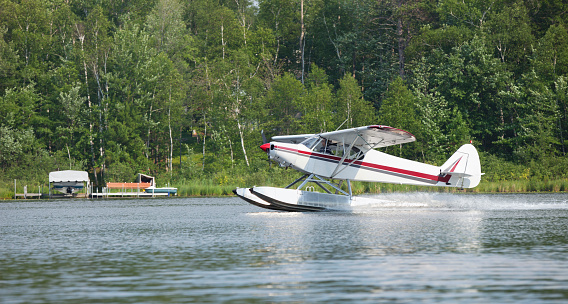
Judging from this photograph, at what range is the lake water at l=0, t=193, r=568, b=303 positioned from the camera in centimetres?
752

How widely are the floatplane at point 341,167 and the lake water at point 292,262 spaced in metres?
3.21

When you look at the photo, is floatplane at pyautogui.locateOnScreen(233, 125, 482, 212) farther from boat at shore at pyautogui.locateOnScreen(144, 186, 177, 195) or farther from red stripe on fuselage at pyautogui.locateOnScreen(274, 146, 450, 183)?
boat at shore at pyautogui.locateOnScreen(144, 186, 177, 195)

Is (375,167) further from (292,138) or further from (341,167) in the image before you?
(292,138)

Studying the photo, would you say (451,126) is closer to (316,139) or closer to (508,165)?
(508,165)

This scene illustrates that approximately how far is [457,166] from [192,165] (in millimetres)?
26731

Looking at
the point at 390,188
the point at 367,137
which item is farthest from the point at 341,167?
the point at 390,188

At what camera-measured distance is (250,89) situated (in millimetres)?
49750

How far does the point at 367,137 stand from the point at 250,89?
28514mm

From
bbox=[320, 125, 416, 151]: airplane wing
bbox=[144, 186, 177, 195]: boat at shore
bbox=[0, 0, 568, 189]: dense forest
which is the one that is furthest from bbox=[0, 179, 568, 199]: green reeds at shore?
bbox=[320, 125, 416, 151]: airplane wing

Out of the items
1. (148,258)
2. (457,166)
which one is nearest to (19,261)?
(148,258)

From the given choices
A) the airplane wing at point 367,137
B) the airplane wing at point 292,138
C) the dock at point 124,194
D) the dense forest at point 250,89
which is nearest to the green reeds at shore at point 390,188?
the dock at point 124,194

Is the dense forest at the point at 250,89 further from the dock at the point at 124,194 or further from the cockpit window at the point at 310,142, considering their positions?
the cockpit window at the point at 310,142

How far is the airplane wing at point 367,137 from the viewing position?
69.3ft

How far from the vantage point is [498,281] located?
8.13m
